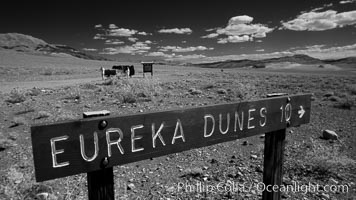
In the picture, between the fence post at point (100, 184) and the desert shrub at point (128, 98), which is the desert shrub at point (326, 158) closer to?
the fence post at point (100, 184)

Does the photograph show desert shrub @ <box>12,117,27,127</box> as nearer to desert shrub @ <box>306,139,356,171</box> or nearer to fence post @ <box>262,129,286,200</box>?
fence post @ <box>262,129,286,200</box>

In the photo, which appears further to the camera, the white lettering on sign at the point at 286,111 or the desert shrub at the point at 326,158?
the desert shrub at the point at 326,158

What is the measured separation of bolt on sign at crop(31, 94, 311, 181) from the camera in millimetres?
1277

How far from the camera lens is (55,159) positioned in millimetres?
1290

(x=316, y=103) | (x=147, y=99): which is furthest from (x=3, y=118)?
(x=316, y=103)

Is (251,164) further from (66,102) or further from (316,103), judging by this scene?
(66,102)

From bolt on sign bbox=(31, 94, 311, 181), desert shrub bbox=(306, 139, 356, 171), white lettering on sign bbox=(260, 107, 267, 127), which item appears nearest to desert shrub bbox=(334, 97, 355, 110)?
desert shrub bbox=(306, 139, 356, 171)

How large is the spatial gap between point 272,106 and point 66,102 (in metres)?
8.22

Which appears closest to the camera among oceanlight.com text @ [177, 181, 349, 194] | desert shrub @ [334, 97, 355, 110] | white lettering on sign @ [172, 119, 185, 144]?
white lettering on sign @ [172, 119, 185, 144]

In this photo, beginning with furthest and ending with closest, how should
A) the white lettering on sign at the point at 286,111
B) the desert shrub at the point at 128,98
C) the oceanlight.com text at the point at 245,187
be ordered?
1. the desert shrub at the point at 128,98
2. the oceanlight.com text at the point at 245,187
3. the white lettering on sign at the point at 286,111

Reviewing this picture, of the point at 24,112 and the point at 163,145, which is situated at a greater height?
the point at 163,145

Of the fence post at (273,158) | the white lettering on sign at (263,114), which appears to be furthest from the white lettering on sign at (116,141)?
the fence post at (273,158)

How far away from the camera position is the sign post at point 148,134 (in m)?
1.28

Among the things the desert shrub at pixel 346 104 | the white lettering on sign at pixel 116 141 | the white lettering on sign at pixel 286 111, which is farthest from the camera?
the desert shrub at pixel 346 104
